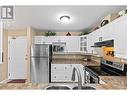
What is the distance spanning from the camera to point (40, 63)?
479 centimetres

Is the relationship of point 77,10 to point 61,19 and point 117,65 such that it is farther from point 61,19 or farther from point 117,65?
point 117,65

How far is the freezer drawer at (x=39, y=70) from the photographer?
4734mm

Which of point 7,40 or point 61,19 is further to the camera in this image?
point 7,40

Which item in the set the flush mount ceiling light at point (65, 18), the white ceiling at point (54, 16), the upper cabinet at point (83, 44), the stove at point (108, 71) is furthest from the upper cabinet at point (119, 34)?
the upper cabinet at point (83, 44)

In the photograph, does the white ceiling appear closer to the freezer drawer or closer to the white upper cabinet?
the white upper cabinet

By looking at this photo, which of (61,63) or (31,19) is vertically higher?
(31,19)

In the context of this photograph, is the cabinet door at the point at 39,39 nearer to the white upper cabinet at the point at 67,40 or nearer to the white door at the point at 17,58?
the white upper cabinet at the point at 67,40

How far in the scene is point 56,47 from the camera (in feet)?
16.3

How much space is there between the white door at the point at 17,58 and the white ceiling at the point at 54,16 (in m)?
0.79

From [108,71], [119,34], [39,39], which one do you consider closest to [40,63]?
[39,39]

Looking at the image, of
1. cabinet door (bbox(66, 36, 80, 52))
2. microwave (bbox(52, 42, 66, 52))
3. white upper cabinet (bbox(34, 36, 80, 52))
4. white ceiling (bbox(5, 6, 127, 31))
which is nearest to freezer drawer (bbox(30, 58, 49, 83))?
microwave (bbox(52, 42, 66, 52))

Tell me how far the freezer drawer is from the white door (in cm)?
32
